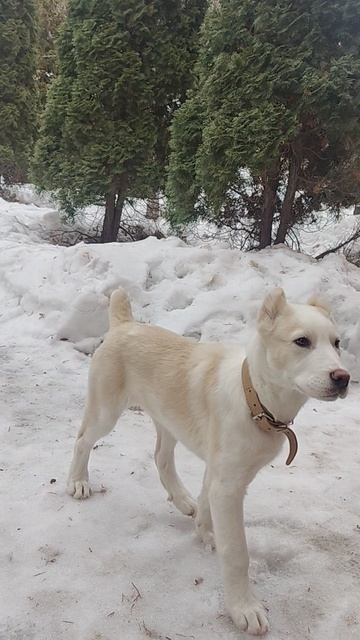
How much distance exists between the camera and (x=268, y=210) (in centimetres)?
691

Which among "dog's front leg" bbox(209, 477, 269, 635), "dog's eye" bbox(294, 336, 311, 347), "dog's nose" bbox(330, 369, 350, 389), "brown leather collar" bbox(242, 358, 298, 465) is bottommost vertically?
"dog's front leg" bbox(209, 477, 269, 635)

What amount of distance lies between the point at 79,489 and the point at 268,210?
4.77 meters

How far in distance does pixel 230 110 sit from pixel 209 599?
517 cm

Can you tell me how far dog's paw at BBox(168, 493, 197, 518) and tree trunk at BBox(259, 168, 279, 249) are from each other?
4427 millimetres

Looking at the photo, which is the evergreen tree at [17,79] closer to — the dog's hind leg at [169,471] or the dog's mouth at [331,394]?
the dog's hind leg at [169,471]

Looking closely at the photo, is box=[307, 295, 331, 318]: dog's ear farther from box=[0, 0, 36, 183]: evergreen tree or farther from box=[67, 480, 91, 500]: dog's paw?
box=[0, 0, 36, 183]: evergreen tree

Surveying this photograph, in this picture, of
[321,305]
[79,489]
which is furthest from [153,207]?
[321,305]

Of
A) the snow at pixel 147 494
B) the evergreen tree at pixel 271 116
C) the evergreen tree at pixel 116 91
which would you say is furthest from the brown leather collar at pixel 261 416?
the evergreen tree at pixel 116 91

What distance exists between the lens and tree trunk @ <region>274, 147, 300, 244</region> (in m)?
6.44

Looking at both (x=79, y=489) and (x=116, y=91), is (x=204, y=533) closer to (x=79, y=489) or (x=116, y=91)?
(x=79, y=489)

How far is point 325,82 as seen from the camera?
5.48 m

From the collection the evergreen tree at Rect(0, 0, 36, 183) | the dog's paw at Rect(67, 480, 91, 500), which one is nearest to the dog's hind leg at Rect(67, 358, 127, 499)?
the dog's paw at Rect(67, 480, 91, 500)

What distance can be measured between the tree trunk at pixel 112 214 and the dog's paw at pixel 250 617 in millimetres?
6451

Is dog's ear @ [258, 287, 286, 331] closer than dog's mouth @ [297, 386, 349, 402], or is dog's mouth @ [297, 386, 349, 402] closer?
dog's mouth @ [297, 386, 349, 402]
